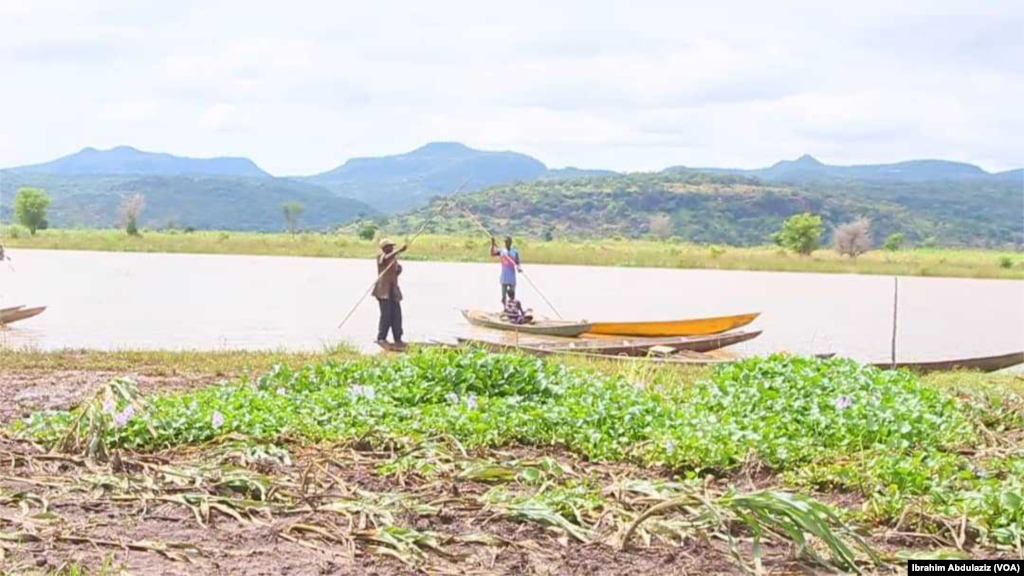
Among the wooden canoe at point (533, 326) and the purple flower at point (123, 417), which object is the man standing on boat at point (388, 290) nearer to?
the wooden canoe at point (533, 326)

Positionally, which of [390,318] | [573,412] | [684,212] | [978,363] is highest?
[684,212]

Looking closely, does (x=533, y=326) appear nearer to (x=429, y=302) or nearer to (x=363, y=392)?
(x=363, y=392)

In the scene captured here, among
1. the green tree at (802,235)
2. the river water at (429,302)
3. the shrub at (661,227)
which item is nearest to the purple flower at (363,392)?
the river water at (429,302)

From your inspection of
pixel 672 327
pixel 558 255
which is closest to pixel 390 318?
pixel 672 327

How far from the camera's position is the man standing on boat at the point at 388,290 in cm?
1383

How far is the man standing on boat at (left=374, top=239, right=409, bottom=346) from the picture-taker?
1383cm

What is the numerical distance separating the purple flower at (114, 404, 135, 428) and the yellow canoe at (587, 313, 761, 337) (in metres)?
10.8

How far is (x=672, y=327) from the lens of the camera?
16859mm

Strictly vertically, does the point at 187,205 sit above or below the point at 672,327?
above

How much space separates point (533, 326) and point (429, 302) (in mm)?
12104

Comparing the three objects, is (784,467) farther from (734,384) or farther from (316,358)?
(316,358)

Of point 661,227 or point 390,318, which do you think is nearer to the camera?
point 390,318

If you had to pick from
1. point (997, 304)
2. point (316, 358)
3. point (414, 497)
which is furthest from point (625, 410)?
point (997, 304)

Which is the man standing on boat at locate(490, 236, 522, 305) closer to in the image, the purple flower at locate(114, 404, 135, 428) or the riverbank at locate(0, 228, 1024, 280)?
the purple flower at locate(114, 404, 135, 428)
